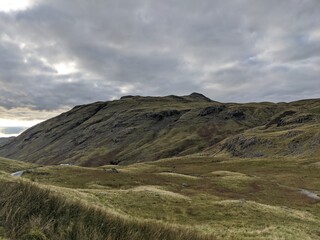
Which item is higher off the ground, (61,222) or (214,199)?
(61,222)

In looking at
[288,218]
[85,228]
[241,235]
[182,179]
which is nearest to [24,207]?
[85,228]

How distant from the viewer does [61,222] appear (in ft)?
39.5

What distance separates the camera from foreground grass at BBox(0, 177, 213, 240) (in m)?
11.4

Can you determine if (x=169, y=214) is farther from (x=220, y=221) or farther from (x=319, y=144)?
(x=319, y=144)

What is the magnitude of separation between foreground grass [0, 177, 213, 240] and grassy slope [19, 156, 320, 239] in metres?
4.92

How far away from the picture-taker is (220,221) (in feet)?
120

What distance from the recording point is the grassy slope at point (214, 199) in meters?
34.6

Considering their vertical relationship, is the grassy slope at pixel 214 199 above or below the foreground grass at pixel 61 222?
below

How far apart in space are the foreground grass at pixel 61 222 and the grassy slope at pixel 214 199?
4924 millimetres

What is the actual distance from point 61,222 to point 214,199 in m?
42.5

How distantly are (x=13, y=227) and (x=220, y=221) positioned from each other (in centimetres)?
2850

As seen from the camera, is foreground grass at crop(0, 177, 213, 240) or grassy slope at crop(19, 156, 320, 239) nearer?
foreground grass at crop(0, 177, 213, 240)

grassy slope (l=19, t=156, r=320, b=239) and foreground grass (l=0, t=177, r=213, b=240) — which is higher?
foreground grass (l=0, t=177, r=213, b=240)

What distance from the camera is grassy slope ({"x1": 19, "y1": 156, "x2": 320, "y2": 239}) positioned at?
114 ft
